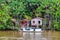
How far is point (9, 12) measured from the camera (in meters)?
11.7

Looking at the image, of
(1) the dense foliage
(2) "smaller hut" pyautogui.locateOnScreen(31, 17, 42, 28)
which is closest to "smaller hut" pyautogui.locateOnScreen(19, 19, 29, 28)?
(1) the dense foliage

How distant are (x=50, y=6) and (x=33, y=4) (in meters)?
0.79

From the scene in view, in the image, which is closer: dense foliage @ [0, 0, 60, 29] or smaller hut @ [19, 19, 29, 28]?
dense foliage @ [0, 0, 60, 29]

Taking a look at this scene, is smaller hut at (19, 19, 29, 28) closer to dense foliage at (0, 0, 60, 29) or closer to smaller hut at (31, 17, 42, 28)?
dense foliage at (0, 0, 60, 29)

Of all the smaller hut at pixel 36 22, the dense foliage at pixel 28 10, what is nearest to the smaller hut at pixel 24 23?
the dense foliage at pixel 28 10

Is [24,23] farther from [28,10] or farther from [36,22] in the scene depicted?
[28,10]

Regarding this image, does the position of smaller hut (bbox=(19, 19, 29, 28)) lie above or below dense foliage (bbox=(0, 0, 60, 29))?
below

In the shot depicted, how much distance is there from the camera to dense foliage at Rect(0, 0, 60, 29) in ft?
37.8

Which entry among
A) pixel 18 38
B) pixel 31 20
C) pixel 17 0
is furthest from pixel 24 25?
pixel 18 38

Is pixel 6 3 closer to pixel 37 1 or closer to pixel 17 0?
pixel 17 0

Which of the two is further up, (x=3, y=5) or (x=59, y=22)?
(x=3, y=5)

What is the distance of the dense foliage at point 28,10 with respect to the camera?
1152 centimetres

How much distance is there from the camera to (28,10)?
11992mm

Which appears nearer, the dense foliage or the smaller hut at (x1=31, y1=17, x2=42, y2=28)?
the dense foliage
